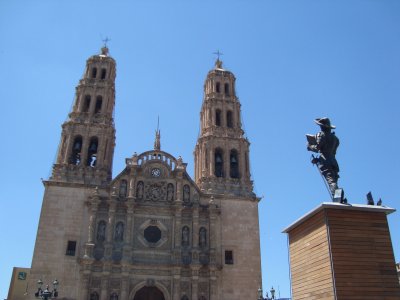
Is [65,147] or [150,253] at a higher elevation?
[65,147]

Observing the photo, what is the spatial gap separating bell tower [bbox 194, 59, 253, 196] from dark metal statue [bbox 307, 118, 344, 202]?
18531 mm

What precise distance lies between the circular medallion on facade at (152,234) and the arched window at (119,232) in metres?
1.49

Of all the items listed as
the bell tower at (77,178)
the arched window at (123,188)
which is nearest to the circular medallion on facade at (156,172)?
the arched window at (123,188)

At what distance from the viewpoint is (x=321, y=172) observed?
11086mm

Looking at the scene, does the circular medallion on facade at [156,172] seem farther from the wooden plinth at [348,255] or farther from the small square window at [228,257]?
the wooden plinth at [348,255]

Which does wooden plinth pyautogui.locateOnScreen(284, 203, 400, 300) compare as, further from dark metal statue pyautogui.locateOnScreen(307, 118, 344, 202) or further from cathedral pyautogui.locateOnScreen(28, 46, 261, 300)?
cathedral pyautogui.locateOnScreen(28, 46, 261, 300)

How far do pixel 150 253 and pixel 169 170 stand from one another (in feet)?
19.3

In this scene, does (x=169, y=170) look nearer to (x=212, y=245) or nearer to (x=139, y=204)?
(x=139, y=204)

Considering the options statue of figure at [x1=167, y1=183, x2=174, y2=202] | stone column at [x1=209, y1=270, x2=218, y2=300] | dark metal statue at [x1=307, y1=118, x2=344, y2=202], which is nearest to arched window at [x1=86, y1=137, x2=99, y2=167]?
statue of figure at [x1=167, y1=183, x2=174, y2=202]

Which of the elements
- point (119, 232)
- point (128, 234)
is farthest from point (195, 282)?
point (119, 232)

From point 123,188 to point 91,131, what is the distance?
5127 mm

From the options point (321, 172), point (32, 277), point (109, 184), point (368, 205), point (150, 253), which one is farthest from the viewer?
point (109, 184)

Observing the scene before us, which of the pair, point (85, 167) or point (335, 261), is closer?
point (335, 261)

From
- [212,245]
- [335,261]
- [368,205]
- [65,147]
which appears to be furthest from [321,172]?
[65,147]
